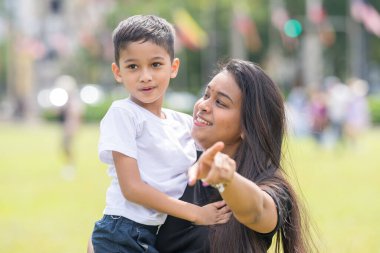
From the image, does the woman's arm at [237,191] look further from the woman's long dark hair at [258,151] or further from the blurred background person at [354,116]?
the blurred background person at [354,116]

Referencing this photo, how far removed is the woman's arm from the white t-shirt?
45cm

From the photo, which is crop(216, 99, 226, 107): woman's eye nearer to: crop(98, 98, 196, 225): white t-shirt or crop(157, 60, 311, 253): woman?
crop(157, 60, 311, 253): woman

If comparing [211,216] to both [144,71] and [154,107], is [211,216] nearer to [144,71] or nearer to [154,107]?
[154,107]

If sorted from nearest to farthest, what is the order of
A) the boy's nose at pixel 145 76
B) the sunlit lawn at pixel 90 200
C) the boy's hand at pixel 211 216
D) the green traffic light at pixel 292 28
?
the boy's hand at pixel 211 216 < the boy's nose at pixel 145 76 < the sunlit lawn at pixel 90 200 < the green traffic light at pixel 292 28

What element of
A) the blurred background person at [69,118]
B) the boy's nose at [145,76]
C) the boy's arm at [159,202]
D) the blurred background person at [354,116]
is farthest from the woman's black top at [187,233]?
the blurred background person at [354,116]

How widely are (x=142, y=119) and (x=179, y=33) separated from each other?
4227 cm

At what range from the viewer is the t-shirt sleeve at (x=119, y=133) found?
3498mm

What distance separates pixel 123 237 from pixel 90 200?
9693 millimetres

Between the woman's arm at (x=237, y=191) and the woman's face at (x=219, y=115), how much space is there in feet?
1.10

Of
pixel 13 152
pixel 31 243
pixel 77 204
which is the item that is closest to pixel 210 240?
pixel 31 243

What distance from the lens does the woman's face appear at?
11.4ft

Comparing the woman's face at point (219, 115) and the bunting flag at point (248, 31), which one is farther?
the bunting flag at point (248, 31)

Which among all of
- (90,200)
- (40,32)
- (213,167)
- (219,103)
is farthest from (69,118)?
(40,32)

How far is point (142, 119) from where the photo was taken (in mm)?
3586
